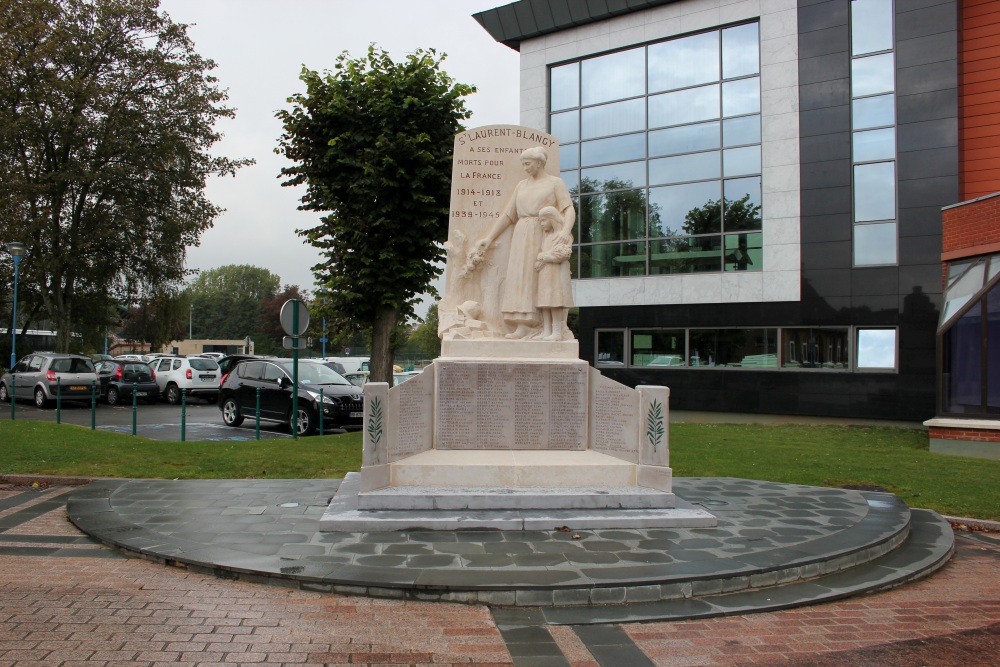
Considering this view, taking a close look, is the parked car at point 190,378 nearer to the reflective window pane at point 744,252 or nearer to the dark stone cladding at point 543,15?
the dark stone cladding at point 543,15

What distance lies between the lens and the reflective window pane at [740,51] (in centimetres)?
1959

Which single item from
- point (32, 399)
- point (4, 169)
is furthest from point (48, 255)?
point (32, 399)

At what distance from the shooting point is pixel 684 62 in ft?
67.6

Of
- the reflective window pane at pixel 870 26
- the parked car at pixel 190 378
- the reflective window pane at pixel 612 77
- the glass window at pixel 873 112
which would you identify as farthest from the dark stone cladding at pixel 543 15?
the parked car at pixel 190 378

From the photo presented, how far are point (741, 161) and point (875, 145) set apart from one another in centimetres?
329

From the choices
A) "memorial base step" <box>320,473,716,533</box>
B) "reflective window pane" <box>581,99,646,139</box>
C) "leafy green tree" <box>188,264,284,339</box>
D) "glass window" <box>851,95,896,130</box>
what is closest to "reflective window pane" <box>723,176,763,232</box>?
"glass window" <box>851,95,896,130</box>

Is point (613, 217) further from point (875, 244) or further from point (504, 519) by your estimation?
point (504, 519)

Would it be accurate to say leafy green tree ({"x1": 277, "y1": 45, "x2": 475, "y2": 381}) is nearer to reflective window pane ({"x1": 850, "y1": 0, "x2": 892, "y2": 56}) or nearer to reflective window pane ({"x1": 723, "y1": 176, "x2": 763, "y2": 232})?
reflective window pane ({"x1": 723, "y1": 176, "x2": 763, "y2": 232})

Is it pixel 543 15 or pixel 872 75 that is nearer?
pixel 872 75

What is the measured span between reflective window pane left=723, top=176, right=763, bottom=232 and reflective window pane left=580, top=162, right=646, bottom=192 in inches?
103

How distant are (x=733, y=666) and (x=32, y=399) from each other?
80.2ft

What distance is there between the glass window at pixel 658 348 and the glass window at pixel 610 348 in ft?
1.19

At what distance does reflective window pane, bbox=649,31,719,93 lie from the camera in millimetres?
20172

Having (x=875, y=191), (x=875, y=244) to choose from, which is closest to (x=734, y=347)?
(x=875, y=244)
